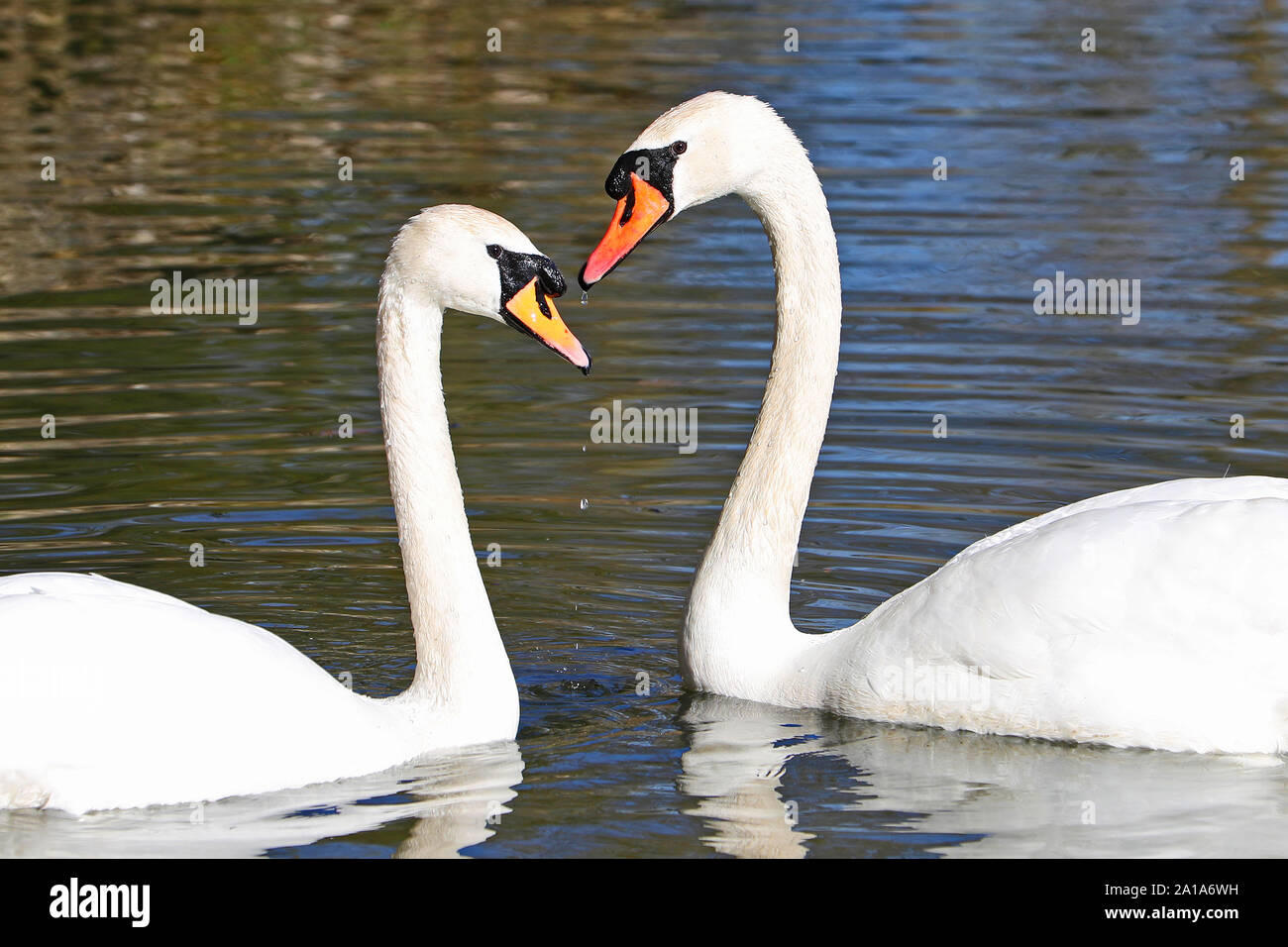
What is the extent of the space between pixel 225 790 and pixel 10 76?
1477 cm

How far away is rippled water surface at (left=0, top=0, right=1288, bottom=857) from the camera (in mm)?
6402

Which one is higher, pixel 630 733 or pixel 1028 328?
pixel 1028 328

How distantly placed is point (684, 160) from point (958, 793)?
88.2 inches

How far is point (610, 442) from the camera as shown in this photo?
405 inches

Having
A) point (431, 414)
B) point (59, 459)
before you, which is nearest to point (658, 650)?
point (431, 414)

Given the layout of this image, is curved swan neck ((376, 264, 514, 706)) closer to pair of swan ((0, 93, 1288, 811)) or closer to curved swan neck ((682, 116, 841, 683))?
pair of swan ((0, 93, 1288, 811))

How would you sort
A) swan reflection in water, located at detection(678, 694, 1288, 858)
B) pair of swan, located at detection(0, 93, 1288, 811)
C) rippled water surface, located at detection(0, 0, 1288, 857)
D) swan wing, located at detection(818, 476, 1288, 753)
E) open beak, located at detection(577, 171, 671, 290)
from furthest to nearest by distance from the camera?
open beak, located at detection(577, 171, 671, 290), swan wing, located at detection(818, 476, 1288, 753), rippled water surface, located at detection(0, 0, 1288, 857), swan reflection in water, located at detection(678, 694, 1288, 858), pair of swan, located at detection(0, 93, 1288, 811)

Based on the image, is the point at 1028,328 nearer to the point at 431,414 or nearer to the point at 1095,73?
the point at 431,414

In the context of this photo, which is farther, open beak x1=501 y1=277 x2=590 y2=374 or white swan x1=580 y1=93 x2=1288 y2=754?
white swan x1=580 y1=93 x2=1288 y2=754

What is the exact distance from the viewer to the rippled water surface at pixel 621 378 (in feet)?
21.0

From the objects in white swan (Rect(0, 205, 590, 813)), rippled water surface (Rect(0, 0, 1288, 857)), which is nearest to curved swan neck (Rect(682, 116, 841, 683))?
rippled water surface (Rect(0, 0, 1288, 857))

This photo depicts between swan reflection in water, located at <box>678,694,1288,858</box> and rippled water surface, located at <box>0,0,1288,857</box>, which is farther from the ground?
rippled water surface, located at <box>0,0,1288,857</box>

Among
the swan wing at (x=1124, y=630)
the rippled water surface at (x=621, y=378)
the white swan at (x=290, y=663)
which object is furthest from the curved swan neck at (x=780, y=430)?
the white swan at (x=290, y=663)

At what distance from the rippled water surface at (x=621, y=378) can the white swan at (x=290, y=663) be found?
107 mm
